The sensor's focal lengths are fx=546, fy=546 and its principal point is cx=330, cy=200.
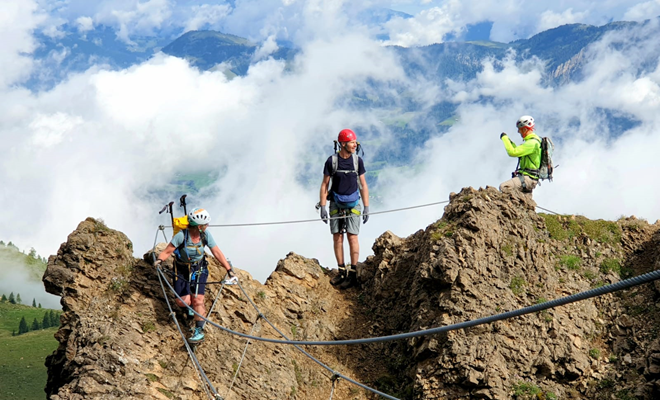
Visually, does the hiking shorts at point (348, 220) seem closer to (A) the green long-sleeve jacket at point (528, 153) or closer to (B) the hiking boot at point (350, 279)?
(B) the hiking boot at point (350, 279)

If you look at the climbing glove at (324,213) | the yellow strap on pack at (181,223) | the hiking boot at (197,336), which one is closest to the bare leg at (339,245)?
the climbing glove at (324,213)

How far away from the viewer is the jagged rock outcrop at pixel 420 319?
12.6 metres

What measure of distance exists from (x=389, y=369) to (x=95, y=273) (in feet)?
28.2

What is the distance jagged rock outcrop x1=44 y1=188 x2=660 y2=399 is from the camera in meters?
12.6

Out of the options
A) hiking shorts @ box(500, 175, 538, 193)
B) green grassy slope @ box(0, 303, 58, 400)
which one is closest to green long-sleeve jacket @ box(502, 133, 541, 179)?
hiking shorts @ box(500, 175, 538, 193)

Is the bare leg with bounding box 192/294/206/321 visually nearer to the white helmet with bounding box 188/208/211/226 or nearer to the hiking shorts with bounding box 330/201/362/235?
the white helmet with bounding box 188/208/211/226

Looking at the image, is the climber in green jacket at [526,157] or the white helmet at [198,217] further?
the climber in green jacket at [526,157]

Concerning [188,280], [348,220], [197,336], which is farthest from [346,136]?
[197,336]

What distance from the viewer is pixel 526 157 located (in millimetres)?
17453

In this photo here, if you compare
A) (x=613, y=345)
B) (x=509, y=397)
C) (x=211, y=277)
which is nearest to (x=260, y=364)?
(x=211, y=277)

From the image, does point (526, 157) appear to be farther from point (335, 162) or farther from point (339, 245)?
point (339, 245)

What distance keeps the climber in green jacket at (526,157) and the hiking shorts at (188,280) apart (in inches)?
369

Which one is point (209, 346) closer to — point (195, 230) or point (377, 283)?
point (195, 230)

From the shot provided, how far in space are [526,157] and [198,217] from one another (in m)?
10.4
